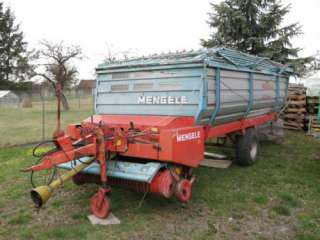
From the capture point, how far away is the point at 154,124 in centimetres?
415

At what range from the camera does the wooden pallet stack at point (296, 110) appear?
39.2 feet

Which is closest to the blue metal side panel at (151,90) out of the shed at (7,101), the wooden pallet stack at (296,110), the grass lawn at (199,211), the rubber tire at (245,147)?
the grass lawn at (199,211)

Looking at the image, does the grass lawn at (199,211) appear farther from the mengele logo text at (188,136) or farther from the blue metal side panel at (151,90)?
the blue metal side panel at (151,90)

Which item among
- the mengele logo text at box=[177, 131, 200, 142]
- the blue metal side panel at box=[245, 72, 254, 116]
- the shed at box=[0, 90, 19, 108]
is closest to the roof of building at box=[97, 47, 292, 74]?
the blue metal side panel at box=[245, 72, 254, 116]

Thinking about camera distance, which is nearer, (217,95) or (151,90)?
(217,95)

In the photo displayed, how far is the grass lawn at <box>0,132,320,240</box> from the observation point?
3.61 m

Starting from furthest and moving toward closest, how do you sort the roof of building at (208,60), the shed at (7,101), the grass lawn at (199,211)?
the shed at (7,101) < the roof of building at (208,60) < the grass lawn at (199,211)

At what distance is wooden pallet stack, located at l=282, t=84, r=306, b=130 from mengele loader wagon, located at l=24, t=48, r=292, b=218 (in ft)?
21.7

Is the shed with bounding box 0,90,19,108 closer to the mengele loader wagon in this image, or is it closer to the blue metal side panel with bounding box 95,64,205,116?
the blue metal side panel with bounding box 95,64,205,116

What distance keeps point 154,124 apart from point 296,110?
951 cm

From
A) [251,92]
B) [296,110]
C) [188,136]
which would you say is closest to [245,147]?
[251,92]

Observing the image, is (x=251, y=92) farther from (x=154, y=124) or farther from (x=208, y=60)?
(x=154, y=124)

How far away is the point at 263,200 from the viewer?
461cm

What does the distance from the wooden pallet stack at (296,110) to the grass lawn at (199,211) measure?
631cm
